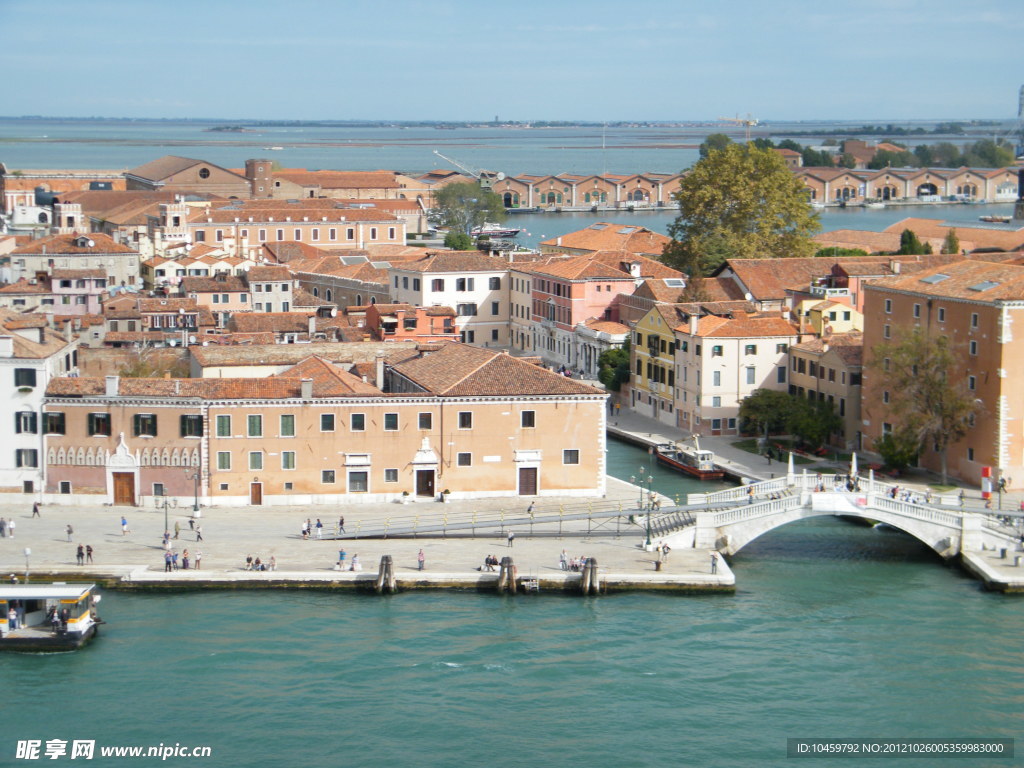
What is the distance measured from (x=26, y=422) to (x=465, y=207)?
7560 cm

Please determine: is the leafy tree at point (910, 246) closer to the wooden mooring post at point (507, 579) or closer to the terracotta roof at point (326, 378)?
the terracotta roof at point (326, 378)

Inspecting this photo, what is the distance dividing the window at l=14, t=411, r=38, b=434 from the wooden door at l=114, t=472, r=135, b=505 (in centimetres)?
213

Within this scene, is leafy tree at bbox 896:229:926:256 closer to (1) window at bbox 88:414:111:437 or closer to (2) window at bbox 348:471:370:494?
(2) window at bbox 348:471:370:494

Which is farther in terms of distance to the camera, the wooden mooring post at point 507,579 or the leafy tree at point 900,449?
the leafy tree at point 900,449

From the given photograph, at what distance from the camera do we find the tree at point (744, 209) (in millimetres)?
65375

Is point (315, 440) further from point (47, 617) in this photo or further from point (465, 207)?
point (465, 207)

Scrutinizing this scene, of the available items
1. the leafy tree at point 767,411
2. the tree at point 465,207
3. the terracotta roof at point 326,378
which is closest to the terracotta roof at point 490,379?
the terracotta roof at point 326,378

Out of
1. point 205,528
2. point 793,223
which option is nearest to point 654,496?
point 205,528

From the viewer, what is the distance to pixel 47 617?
94.7 ft

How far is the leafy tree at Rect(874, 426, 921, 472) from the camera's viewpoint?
40125 millimetres

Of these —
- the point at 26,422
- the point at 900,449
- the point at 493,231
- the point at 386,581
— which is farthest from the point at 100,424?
the point at 493,231

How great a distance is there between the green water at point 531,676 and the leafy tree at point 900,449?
7190 mm

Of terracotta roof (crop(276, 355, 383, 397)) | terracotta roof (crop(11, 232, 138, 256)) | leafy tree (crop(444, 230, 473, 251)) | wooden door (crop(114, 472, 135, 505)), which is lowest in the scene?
wooden door (crop(114, 472, 135, 505))

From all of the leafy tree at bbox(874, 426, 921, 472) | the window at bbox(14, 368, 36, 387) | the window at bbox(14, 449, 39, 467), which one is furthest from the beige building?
the leafy tree at bbox(874, 426, 921, 472)
